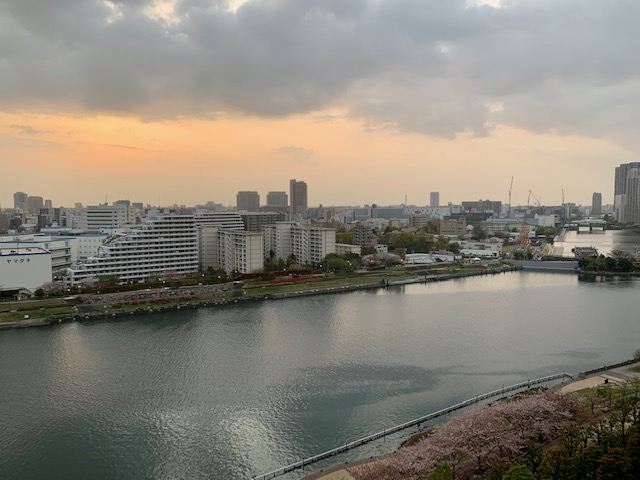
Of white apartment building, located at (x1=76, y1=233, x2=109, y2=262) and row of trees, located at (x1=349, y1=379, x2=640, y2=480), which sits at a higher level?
white apartment building, located at (x1=76, y1=233, x2=109, y2=262)

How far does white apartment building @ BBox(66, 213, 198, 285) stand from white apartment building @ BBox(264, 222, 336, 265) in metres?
4.45

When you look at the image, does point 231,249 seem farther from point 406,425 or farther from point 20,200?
point 20,200

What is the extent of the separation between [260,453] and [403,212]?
2263 inches

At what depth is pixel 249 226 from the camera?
26.0 m

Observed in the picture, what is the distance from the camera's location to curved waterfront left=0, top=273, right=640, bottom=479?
15.8 ft

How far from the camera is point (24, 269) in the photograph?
11.9 metres

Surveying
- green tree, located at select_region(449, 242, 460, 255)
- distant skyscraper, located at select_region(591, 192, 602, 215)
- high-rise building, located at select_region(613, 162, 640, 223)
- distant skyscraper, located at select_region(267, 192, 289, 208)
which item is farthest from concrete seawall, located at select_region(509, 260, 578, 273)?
distant skyscraper, located at select_region(591, 192, 602, 215)

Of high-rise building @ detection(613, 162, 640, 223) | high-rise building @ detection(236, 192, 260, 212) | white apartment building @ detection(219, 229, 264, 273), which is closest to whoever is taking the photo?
white apartment building @ detection(219, 229, 264, 273)

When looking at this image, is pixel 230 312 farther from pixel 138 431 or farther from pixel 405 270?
pixel 405 270

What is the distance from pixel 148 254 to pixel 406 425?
10.6 m

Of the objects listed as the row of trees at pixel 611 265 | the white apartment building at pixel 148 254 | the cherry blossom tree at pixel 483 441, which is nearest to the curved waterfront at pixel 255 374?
the cherry blossom tree at pixel 483 441

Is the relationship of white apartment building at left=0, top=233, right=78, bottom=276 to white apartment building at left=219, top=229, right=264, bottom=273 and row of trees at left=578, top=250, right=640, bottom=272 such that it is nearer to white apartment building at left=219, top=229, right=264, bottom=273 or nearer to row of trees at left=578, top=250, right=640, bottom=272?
white apartment building at left=219, top=229, right=264, bottom=273

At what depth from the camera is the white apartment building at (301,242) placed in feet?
55.7

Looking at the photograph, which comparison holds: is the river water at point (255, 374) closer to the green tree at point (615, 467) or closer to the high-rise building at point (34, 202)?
the green tree at point (615, 467)
